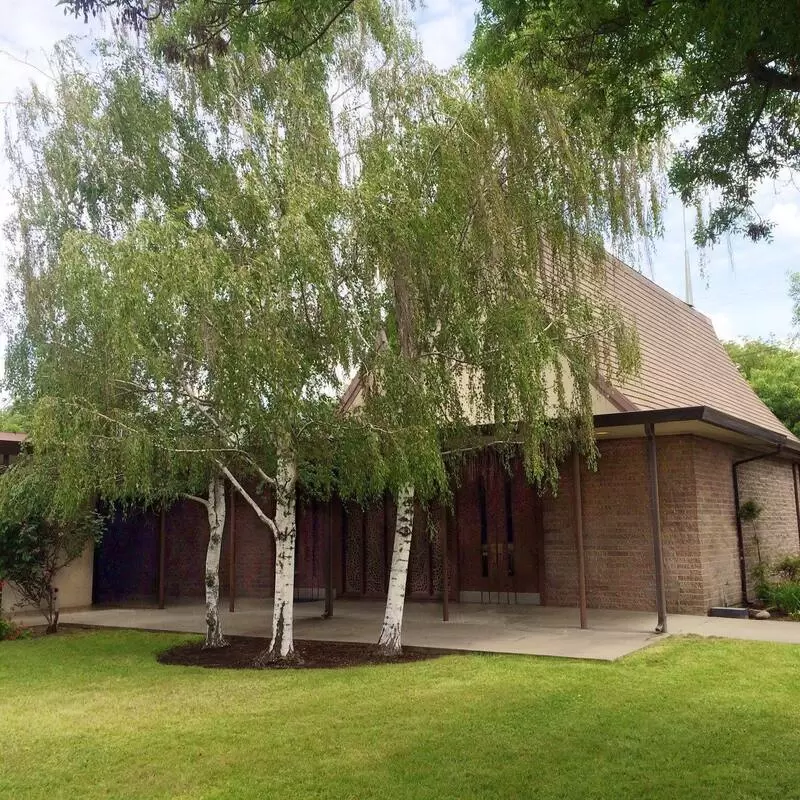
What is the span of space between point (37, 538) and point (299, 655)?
177 inches

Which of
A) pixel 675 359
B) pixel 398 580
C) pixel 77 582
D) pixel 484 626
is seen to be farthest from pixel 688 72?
pixel 77 582

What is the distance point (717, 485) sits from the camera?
11938 millimetres

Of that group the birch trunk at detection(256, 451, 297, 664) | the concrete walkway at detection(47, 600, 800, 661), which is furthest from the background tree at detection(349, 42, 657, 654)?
the concrete walkway at detection(47, 600, 800, 661)

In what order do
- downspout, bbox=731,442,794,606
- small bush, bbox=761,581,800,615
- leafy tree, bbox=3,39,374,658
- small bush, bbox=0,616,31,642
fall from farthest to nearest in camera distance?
downspout, bbox=731,442,794,606 < small bush, bbox=761,581,800,615 < small bush, bbox=0,616,31,642 < leafy tree, bbox=3,39,374,658

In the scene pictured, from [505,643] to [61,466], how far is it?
Result: 511cm

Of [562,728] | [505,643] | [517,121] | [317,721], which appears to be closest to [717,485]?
[505,643]

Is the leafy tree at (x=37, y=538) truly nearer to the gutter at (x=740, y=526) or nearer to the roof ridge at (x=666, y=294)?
the gutter at (x=740, y=526)

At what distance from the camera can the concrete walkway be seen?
8797 millimetres

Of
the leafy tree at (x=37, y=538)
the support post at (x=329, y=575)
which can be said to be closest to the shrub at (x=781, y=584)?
the support post at (x=329, y=575)

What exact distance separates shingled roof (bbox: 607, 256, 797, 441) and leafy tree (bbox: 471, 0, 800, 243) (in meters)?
5.54

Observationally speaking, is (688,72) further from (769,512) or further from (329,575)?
(769,512)

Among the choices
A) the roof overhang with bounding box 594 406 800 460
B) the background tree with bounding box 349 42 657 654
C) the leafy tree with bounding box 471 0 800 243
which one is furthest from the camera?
the roof overhang with bounding box 594 406 800 460

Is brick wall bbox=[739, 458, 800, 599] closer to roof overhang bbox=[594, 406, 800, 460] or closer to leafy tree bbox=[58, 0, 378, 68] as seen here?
roof overhang bbox=[594, 406, 800, 460]

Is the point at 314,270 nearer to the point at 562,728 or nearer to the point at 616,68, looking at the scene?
the point at 616,68
